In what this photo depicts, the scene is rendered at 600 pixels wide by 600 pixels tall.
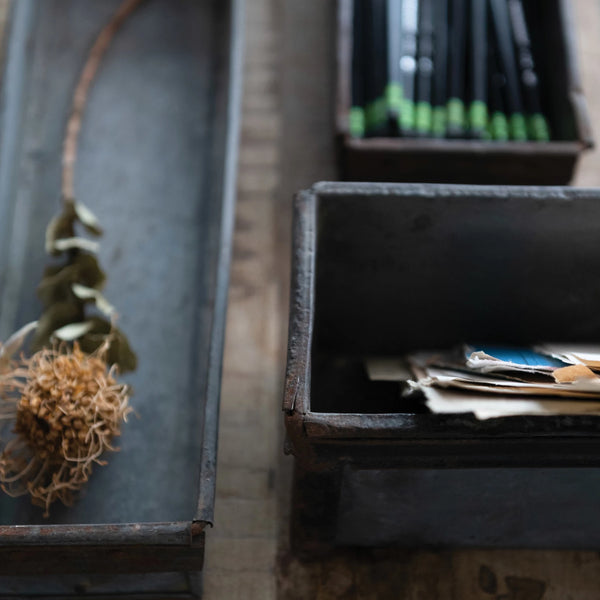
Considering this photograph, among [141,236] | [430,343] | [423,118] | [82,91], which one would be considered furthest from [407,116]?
[82,91]

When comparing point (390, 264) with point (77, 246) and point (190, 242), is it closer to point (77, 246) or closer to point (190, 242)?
point (190, 242)

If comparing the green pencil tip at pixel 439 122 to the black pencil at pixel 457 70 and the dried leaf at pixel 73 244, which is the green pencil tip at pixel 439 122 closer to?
the black pencil at pixel 457 70

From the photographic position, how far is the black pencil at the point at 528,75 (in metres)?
1.65

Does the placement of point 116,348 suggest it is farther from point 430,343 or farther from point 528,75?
point 528,75

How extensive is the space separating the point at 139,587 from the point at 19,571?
0.18 metres

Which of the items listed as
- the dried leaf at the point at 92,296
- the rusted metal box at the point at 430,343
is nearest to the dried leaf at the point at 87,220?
the dried leaf at the point at 92,296

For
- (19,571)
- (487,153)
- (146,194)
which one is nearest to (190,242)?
(146,194)

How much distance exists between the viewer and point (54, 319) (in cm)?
140

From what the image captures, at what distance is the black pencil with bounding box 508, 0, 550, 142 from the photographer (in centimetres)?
165

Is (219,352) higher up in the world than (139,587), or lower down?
higher up

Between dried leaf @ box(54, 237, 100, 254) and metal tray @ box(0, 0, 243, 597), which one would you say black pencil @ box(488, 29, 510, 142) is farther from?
dried leaf @ box(54, 237, 100, 254)

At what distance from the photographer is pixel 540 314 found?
4.62ft

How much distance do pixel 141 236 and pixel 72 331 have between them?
328 millimetres

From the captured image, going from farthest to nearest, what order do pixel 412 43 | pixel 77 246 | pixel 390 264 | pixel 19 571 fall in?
1. pixel 412 43
2. pixel 77 246
3. pixel 390 264
4. pixel 19 571
